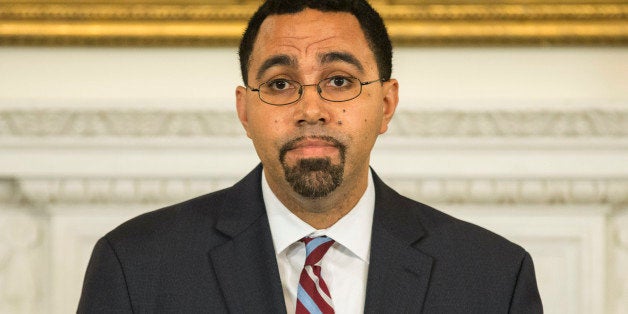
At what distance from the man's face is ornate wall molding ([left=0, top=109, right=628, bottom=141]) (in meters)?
0.58

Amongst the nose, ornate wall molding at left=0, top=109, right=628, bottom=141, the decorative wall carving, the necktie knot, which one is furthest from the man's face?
the decorative wall carving

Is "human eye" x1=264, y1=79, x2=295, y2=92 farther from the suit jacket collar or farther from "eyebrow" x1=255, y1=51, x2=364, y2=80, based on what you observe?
the suit jacket collar

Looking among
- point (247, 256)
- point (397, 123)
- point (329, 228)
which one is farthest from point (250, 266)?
point (397, 123)

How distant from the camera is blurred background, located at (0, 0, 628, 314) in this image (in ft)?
6.86

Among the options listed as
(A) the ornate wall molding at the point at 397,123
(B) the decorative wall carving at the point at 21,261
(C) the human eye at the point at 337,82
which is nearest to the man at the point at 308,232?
(C) the human eye at the point at 337,82

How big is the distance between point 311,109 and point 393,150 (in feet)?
2.46

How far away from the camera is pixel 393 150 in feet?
6.93

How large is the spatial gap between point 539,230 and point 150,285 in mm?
1096

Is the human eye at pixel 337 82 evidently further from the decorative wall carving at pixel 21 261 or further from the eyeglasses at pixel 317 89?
the decorative wall carving at pixel 21 261

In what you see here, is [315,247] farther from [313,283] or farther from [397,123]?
[397,123]

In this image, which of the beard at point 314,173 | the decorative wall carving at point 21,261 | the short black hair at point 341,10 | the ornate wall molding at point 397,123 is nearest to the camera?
the beard at point 314,173

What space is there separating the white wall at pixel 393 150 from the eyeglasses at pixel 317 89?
2.09ft

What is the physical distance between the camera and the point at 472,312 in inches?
56.5

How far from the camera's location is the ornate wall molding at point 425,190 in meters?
2.13
